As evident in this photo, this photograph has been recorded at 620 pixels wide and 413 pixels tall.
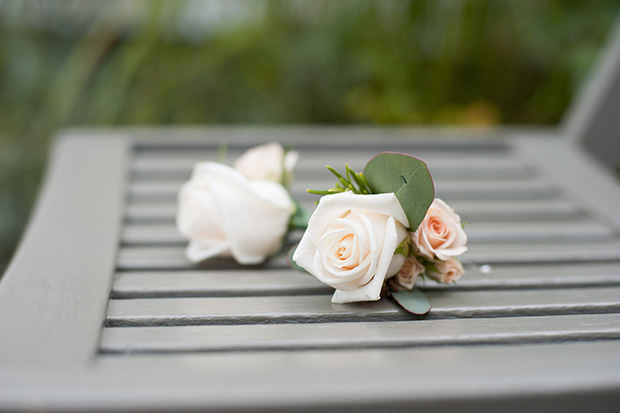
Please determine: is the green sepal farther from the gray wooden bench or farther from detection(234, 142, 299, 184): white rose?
detection(234, 142, 299, 184): white rose

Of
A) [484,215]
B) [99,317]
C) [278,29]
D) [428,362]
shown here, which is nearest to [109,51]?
[278,29]

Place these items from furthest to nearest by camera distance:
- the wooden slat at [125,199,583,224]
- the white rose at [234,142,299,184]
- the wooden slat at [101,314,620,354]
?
the wooden slat at [125,199,583,224] → the white rose at [234,142,299,184] → the wooden slat at [101,314,620,354]

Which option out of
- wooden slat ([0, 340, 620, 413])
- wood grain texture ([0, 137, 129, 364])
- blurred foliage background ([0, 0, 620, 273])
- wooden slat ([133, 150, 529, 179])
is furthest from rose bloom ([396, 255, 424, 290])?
blurred foliage background ([0, 0, 620, 273])

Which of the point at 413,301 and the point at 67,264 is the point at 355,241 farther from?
the point at 67,264

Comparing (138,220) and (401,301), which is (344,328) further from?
(138,220)

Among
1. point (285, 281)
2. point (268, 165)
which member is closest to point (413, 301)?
point (285, 281)

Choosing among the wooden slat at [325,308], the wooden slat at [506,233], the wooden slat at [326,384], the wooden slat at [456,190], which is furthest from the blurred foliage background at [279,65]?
the wooden slat at [326,384]

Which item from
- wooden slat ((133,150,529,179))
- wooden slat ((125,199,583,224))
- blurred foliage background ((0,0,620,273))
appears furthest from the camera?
blurred foliage background ((0,0,620,273))

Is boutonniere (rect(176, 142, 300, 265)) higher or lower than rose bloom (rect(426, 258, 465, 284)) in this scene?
higher
